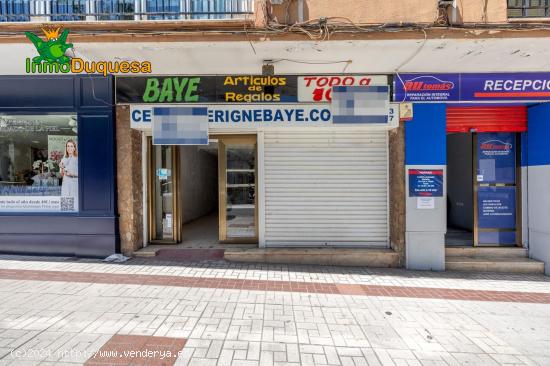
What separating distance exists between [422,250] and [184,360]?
16.6 feet

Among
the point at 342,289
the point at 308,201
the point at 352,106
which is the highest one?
the point at 352,106

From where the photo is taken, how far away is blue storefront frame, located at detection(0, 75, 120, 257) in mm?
6418

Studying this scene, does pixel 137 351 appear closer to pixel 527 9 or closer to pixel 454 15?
pixel 454 15

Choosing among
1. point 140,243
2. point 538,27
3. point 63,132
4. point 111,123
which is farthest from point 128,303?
point 538,27

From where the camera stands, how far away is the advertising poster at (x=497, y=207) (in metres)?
6.76

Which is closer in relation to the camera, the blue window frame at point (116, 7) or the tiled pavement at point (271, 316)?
the tiled pavement at point (271, 316)

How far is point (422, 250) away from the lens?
20.2ft

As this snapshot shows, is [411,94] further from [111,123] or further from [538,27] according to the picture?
[111,123]

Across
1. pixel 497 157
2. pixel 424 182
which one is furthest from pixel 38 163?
pixel 497 157

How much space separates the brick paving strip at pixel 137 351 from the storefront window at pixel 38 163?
4.44 metres

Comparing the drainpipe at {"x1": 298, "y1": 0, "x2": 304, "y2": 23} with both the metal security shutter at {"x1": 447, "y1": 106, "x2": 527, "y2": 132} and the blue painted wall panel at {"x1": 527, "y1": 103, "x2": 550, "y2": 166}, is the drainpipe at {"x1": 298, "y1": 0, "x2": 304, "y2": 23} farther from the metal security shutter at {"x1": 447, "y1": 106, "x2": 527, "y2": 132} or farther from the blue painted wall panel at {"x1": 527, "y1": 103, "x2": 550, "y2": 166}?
the blue painted wall panel at {"x1": 527, "y1": 103, "x2": 550, "y2": 166}

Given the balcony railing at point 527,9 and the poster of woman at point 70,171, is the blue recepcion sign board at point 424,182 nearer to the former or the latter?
the balcony railing at point 527,9

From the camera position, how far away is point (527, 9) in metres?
5.47

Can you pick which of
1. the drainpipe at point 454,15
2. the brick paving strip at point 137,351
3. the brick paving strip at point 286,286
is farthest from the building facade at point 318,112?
the brick paving strip at point 137,351
